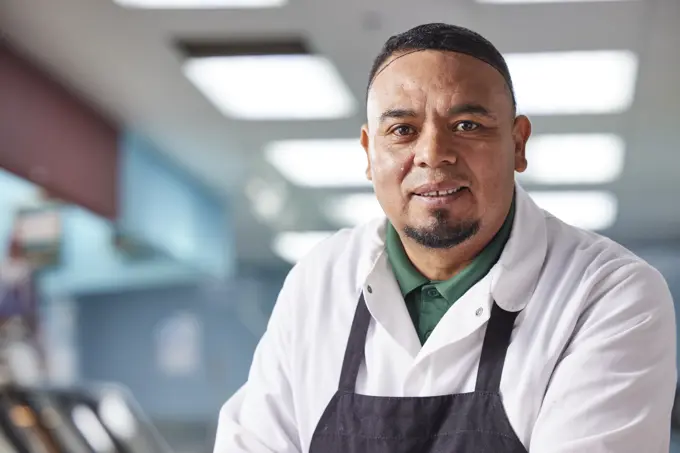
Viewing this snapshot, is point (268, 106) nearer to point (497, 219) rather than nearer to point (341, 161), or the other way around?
point (341, 161)

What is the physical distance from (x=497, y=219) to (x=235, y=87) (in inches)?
153

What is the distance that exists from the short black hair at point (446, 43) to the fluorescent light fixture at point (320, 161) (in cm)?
448

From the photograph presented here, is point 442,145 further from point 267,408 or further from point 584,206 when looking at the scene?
point 584,206

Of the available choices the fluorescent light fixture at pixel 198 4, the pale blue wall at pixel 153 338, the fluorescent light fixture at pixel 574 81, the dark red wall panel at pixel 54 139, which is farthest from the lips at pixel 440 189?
the pale blue wall at pixel 153 338

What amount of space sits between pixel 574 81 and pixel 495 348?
3.85 m

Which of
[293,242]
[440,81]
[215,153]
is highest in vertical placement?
[215,153]

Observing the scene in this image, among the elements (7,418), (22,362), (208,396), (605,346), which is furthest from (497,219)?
(208,396)

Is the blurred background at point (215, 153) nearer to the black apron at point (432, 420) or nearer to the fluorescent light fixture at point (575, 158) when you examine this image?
the fluorescent light fixture at point (575, 158)

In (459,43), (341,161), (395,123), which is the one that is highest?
(341,161)

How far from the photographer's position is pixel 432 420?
130 centimetres

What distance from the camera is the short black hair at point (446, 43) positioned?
1.29 meters

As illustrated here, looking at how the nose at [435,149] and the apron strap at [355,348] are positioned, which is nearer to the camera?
the nose at [435,149]

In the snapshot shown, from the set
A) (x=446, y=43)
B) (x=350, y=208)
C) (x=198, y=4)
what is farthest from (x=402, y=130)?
(x=350, y=208)

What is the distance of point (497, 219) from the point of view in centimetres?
134
